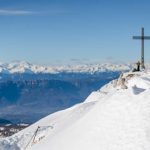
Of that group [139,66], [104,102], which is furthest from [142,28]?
[104,102]

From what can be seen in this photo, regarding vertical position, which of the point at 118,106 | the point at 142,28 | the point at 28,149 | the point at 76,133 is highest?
the point at 142,28

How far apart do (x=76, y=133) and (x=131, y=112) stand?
487 centimetres

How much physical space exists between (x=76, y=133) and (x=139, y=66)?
30.5 m

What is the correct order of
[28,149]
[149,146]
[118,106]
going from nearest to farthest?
[149,146] → [118,106] → [28,149]

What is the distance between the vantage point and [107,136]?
31.1 meters

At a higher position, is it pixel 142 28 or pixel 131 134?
pixel 142 28

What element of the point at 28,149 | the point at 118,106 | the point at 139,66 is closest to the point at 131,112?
the point at 118,106

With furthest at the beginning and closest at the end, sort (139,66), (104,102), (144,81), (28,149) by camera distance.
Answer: (139,66) < (144,81) < (28,149) < (104,102)

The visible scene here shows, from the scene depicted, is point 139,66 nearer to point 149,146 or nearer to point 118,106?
point 118,106

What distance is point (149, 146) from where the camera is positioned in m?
28.2

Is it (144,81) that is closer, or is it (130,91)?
(130,91)

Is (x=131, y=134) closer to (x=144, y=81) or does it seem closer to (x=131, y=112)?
(x=131, y=112)

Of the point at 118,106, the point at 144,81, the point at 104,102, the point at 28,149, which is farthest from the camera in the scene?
the point at 144,81

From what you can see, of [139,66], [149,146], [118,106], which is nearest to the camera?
[149,146]
